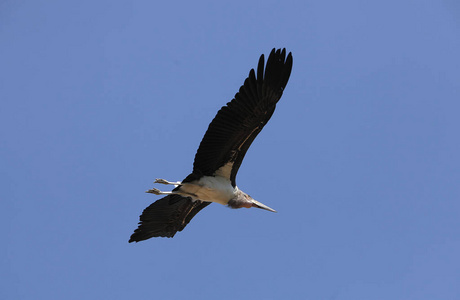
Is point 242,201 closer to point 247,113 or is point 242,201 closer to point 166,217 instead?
point 166,217

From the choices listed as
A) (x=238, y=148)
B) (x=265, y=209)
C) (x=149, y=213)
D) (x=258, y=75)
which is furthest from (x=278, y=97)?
(x=149, y=213)

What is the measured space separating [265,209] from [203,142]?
11.2 feet

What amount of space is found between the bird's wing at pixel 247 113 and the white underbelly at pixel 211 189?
556 millimetres

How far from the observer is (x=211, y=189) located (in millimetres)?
16500

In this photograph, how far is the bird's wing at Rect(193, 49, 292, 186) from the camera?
1501 centimetres

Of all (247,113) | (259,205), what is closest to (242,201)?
(259,205)

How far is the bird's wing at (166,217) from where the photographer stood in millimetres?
17844

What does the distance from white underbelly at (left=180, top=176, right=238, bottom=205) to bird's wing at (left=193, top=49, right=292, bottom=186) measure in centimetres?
56

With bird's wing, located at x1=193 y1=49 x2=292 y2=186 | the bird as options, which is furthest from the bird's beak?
bird's wing, located at x1=193 y1=49 x2=292 y2=186

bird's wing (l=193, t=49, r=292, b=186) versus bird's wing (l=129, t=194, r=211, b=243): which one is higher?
bird's wing (l=193, t=49, r=292, b=186)

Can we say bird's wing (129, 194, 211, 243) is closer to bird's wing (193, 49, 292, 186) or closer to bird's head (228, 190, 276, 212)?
bird's head (228, 190, 276, 212)

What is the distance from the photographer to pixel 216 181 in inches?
654

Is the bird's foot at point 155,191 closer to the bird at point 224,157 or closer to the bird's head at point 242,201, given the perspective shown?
the bird at point 224,157

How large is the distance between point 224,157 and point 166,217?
2.99 m
